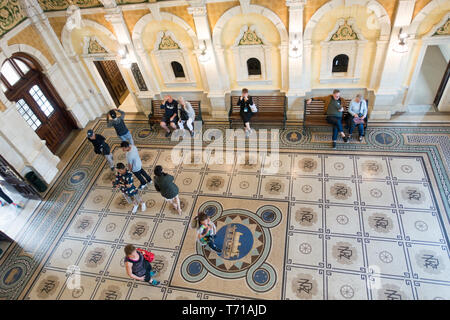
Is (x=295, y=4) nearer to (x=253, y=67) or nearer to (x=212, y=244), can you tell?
(x=253, y=67)

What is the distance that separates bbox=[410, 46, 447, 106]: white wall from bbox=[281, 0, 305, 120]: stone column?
132 inches

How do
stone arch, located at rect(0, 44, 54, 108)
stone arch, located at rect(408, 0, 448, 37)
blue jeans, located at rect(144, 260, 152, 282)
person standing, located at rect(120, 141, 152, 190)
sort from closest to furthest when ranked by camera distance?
blue jeans, located at rect(144, 260, 152, 282) < stone arch, located at rect(408, 0, 448, 37) < person standing, located at rect(120, 141, 152, 190) < stone arch, located at rect(0, 44, 54, 108)

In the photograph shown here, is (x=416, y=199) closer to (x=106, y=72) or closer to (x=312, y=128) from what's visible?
(x=312, y=128)

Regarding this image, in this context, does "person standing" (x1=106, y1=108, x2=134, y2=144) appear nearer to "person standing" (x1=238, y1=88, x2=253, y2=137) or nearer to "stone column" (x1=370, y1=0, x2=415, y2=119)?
"person standing" (x1=238, y1=88, x2=253, y2=137)

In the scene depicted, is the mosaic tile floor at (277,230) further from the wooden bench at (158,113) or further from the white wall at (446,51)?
the white wall at (446,51)

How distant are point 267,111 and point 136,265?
6107 mm

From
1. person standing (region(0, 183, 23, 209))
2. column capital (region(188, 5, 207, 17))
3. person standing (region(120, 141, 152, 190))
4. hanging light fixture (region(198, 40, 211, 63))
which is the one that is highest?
column capital (region(188, 5, 207, 17))

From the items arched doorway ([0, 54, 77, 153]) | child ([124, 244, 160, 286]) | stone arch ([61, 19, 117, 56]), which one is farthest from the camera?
stone arch ([61, 19, 117, 56])

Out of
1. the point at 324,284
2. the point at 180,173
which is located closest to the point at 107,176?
the point at 180,173

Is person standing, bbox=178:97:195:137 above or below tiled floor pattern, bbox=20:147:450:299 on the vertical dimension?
above

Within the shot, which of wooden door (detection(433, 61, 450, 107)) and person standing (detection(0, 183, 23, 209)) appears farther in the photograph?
wooden door (detection(433, 61, 450, 107))

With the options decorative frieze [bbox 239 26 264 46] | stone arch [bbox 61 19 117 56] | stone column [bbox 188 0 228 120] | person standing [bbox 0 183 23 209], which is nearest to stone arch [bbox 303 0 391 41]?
decorative frieze [bbox 239 26 264 46]

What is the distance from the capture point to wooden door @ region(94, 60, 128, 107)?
1153cm

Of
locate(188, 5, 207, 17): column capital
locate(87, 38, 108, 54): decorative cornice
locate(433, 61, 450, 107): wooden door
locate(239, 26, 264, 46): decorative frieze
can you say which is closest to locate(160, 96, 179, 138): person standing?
locate(188, 5, 207, 17): column capital
